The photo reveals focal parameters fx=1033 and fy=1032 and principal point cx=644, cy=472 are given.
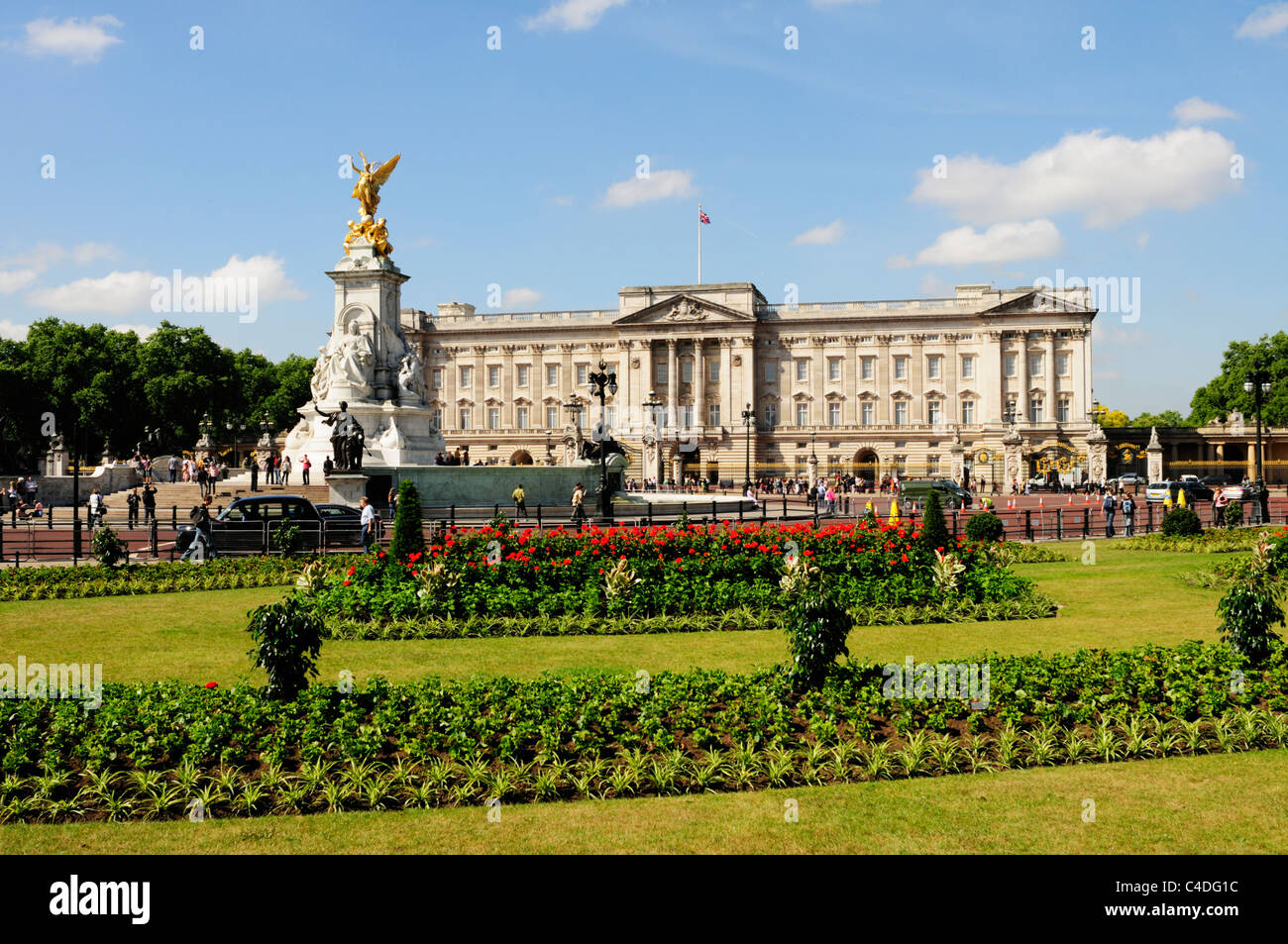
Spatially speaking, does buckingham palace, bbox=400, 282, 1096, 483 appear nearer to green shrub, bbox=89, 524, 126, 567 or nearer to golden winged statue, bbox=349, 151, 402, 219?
golden winged statue, bbox=349, 151, 402, 219

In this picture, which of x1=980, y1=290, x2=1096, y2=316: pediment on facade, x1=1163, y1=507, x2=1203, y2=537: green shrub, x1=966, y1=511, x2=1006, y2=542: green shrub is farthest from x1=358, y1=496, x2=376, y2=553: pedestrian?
x1=980, y1=290, x2=1096, y2=316: pediment on facade

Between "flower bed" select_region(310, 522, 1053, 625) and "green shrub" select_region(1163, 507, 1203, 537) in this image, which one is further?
"green shrub" select_region(1163, 507, 1203, 537)

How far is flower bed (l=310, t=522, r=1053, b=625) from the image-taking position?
14.7 m

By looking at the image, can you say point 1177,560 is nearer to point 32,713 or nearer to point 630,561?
point 630,561

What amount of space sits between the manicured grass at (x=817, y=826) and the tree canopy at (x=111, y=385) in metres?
70.2

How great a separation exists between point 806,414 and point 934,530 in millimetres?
77214

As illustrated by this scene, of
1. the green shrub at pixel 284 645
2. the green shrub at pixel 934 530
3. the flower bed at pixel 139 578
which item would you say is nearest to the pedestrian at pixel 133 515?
the flower bed at pixel 139 578

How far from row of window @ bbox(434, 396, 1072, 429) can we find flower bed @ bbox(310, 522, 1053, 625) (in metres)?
71.7

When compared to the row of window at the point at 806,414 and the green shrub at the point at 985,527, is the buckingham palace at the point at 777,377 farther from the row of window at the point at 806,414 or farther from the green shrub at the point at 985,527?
the green shrub at the point at 985,527

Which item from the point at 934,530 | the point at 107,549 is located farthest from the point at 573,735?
the point at 107,549

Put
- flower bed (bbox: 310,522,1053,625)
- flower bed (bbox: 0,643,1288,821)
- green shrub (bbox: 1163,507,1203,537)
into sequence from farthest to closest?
green shrub (bbox: 1163,507,1203,537) → flower bed (bbox: 310,522,1053,625) → flower bed (bbox: 0,643,1288,821)

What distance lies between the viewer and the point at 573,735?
8.16m
